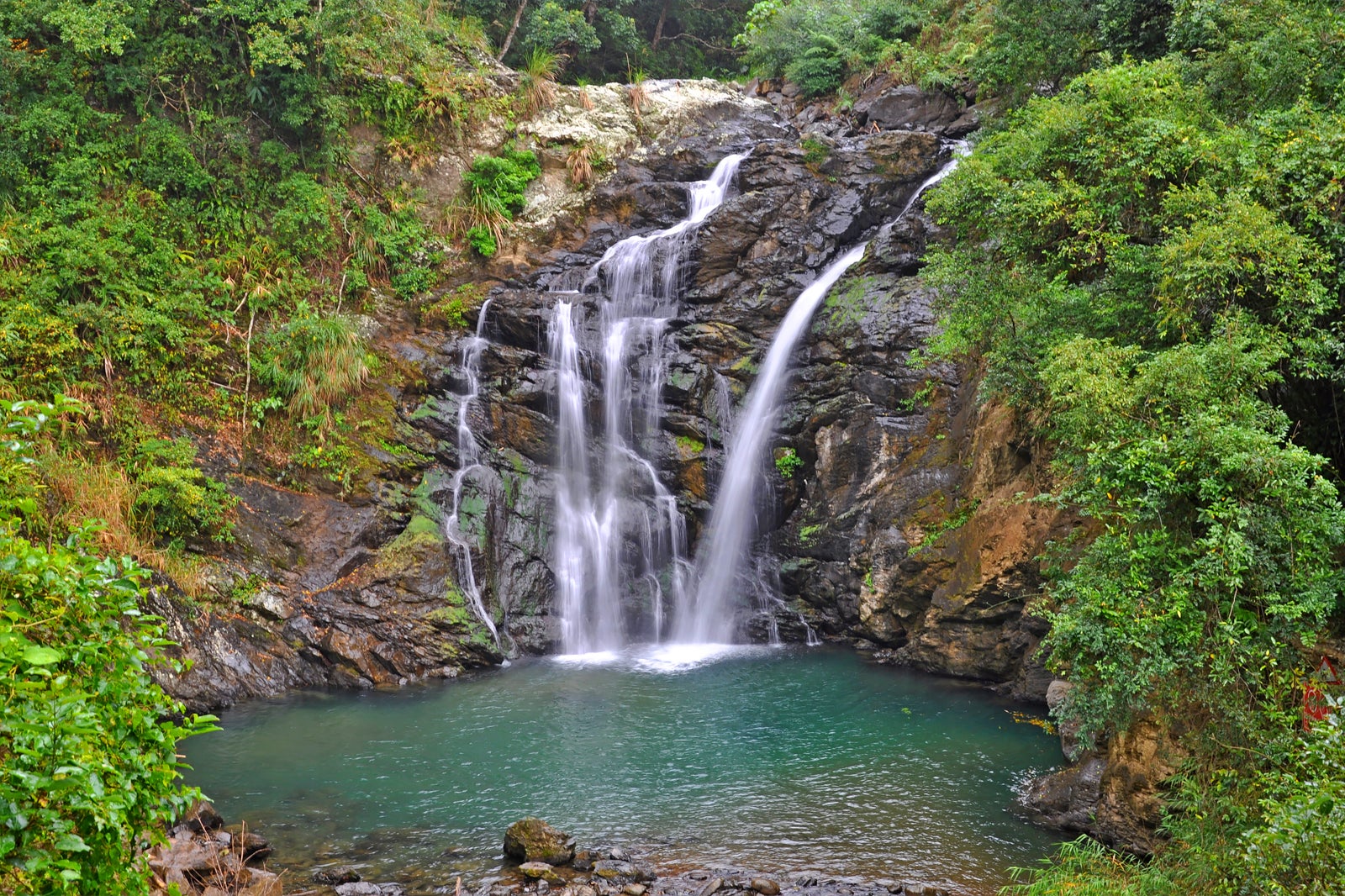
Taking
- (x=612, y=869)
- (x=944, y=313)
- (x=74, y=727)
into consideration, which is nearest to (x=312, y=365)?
(x=944, y=313)

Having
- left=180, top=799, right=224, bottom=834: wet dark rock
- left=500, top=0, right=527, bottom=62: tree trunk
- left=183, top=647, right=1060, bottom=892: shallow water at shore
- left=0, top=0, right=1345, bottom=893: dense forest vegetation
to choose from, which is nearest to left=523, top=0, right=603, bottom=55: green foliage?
left=500, top=0, right=527, bottom=62: tree trunk

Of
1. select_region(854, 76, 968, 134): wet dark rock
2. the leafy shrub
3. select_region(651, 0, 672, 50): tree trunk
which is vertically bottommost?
select_region(854, 76, 968, 134): wet dark rock

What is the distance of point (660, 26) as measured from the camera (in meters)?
28.9

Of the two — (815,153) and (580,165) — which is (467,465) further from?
(815,153)

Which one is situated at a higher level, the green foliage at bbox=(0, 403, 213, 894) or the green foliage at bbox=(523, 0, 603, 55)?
the green foliage at bbox=(523, 0, 603, 55)

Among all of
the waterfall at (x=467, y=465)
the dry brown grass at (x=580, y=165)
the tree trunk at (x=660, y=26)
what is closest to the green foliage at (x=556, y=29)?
the tree trunk at (x=660, y=26)

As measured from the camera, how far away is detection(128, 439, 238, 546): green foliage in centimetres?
1335

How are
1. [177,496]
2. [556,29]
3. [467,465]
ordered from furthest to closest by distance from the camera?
1. [556,29]
2. [467,465]
3. [177,496]

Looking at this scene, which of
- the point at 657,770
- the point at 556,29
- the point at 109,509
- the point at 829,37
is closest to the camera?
the point at 657,770

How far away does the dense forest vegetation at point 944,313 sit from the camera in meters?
4.14

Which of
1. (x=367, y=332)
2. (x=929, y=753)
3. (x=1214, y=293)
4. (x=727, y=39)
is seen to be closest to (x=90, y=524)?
(x=1214, y=293)

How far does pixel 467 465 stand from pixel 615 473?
283 centimetres

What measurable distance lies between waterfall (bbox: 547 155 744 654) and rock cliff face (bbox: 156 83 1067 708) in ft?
1.08

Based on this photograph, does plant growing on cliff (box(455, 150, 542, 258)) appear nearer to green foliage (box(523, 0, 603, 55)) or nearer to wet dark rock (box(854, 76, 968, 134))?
green foliage (box(523, 0, 603, 55))
